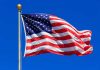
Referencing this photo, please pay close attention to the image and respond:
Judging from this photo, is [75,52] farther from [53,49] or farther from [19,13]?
[19,13]

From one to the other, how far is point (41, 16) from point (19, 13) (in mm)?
1779

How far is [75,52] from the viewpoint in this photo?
143 ft

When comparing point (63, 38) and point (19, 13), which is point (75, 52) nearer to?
point (63, 38)

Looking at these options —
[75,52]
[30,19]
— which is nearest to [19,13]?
[30,19]

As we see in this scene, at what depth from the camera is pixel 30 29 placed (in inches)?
1702

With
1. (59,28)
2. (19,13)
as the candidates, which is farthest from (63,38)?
(19,13)

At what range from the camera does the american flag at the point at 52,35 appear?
4300cm

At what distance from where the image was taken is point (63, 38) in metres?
43.8

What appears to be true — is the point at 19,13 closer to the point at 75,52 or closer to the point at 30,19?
the point at 30,19

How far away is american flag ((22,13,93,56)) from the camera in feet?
141

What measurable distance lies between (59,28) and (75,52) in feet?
5.62

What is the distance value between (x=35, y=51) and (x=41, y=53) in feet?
1.22

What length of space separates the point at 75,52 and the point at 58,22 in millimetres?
2032

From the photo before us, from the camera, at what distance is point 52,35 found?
4372 centimetres
